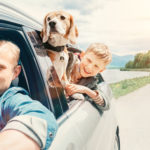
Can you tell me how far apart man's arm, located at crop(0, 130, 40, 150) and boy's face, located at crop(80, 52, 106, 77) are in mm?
1667

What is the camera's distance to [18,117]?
1.06 meters

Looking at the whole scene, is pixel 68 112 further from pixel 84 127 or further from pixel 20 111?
pixel 20 111

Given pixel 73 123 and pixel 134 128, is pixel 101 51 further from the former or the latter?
pixel 134 128

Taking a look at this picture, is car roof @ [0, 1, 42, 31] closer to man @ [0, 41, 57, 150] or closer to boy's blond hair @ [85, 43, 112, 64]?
man @ [0, 41, 57, 150]

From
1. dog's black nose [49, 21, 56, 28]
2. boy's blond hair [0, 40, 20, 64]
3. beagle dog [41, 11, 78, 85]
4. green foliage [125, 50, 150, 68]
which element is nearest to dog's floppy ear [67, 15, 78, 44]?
beagle dog [41, 11, 78, 85]

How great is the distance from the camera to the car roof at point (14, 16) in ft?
4.47

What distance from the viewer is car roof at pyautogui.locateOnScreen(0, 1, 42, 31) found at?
4.47ft

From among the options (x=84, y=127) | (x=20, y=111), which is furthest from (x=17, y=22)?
(x=84, y=127)

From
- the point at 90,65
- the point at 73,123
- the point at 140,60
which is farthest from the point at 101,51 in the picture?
the point at 140,60

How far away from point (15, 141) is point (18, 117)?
0.33ft

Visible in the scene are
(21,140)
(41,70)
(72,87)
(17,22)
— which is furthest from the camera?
(72,87)

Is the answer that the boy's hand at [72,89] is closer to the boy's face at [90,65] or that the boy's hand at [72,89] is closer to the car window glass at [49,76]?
the boy's face at [90,65]

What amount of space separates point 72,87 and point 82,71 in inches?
12.8

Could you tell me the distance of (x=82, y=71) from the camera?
2.65 metres
